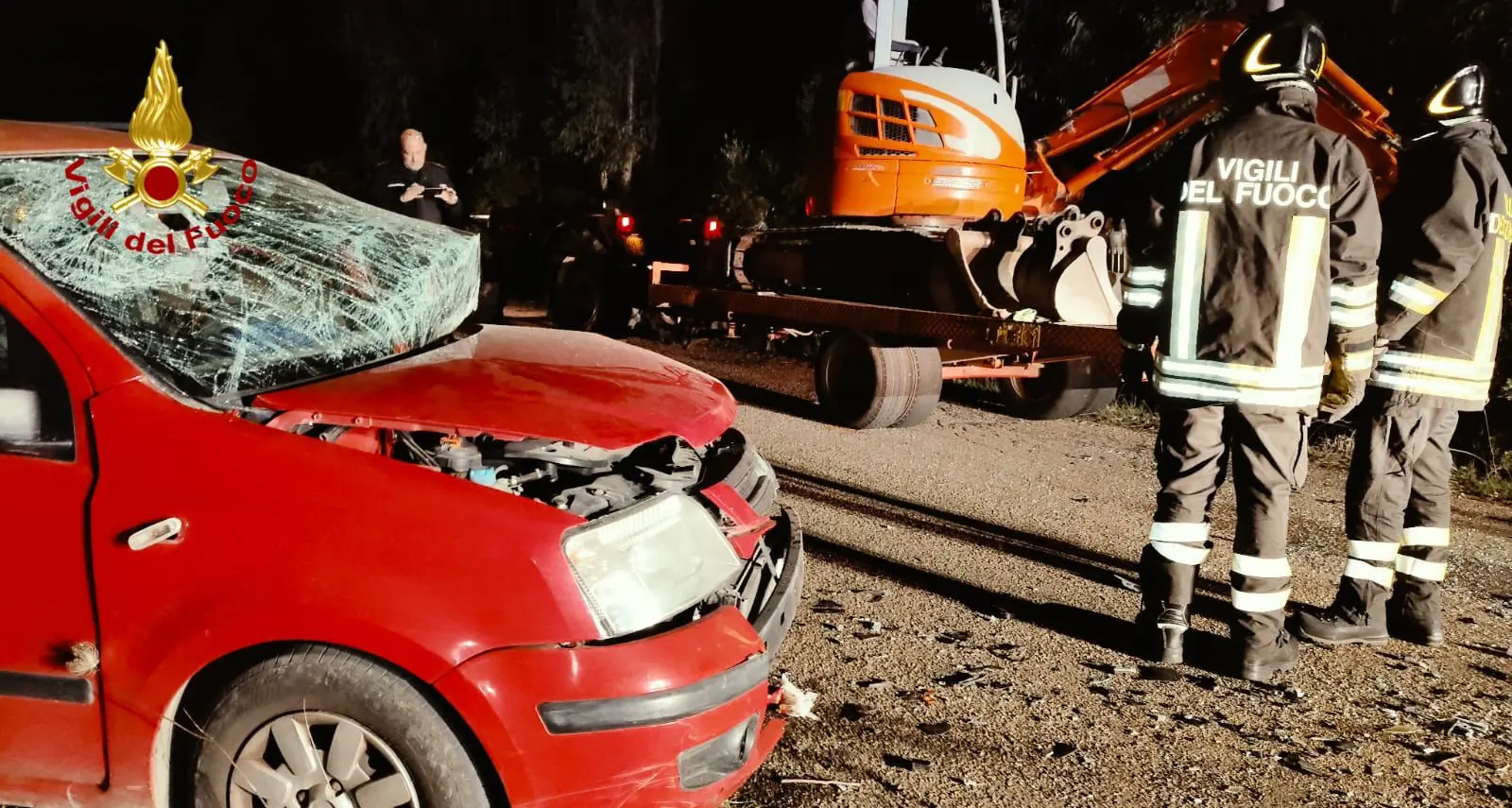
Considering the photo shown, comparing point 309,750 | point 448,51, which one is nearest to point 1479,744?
point 309,750

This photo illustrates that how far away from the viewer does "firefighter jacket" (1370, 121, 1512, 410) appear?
3.88 metres

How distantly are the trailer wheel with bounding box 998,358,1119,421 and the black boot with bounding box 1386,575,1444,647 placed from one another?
3.93m

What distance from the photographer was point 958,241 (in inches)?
282

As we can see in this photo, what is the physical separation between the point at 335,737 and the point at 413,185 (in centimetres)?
687

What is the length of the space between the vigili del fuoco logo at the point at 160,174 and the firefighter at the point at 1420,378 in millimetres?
4002

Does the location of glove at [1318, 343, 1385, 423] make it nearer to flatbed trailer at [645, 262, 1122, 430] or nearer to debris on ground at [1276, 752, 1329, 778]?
debris on ground at [1276, 752, 1329, 778]

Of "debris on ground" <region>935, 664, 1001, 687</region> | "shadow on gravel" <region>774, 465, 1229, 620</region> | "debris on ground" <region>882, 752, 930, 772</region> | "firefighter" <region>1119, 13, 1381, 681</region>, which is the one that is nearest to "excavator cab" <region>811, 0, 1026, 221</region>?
"shadow on gravel" <region>774, 465, 1229, 620</region>

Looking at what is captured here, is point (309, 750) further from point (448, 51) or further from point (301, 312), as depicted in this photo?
point (448, 51)

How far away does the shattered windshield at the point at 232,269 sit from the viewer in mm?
2502

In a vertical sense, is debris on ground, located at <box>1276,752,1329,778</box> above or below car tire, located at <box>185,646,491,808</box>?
below

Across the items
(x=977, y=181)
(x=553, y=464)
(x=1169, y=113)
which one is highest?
(x=1169, y=113)

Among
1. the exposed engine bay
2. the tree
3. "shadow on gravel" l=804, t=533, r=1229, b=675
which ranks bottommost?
"shadow on gravel" l=804, t=533, r=1229, b=675

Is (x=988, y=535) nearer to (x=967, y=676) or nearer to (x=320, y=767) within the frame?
(x=967, y=676)

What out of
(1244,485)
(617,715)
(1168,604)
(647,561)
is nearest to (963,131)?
(1244,485)
